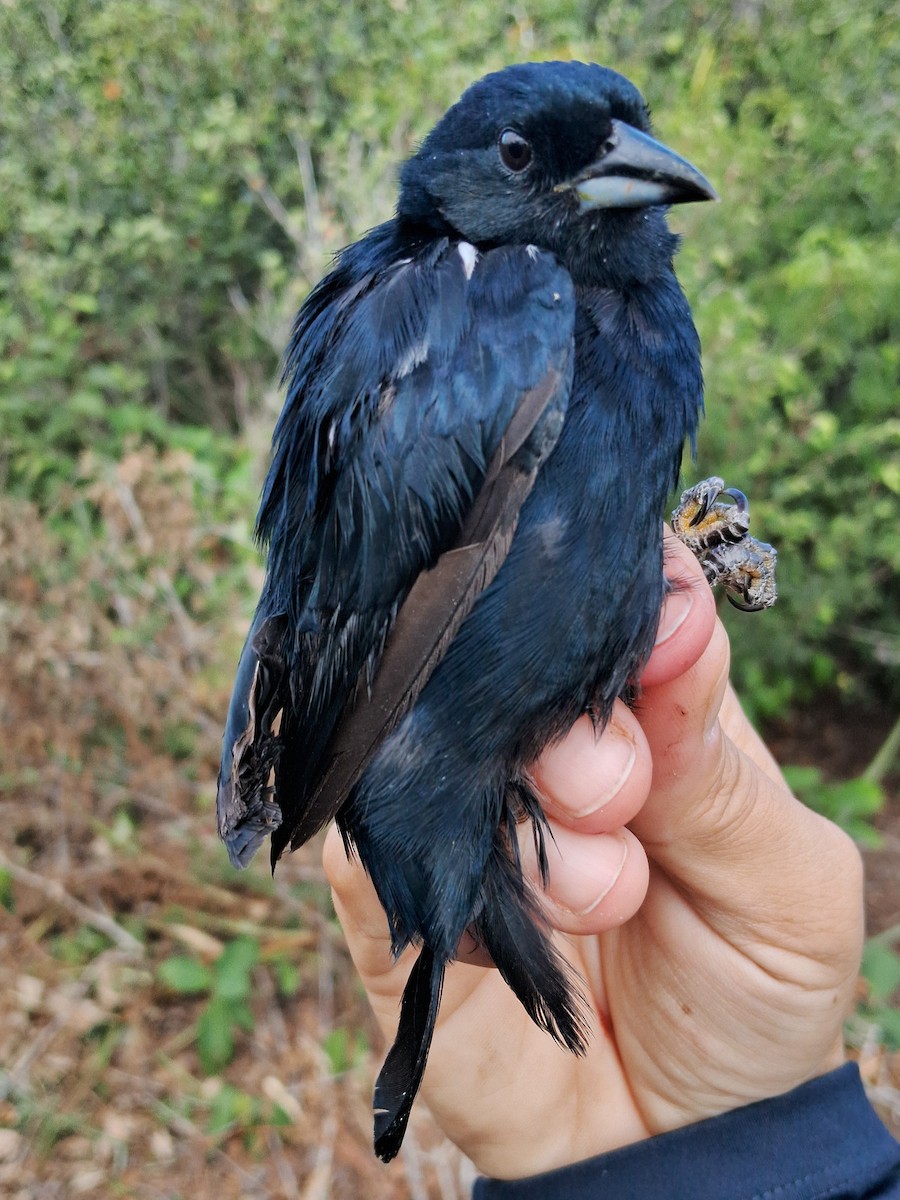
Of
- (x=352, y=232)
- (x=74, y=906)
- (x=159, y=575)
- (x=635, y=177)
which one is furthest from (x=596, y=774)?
(x=352, y=232)

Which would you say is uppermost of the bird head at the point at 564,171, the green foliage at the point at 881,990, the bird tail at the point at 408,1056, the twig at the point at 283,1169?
the bird head at the point at 564,171

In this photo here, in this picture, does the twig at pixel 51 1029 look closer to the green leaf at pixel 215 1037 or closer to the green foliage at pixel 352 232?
the green leaf at pixel 215 1037

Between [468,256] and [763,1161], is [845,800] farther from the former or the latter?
[468,256]

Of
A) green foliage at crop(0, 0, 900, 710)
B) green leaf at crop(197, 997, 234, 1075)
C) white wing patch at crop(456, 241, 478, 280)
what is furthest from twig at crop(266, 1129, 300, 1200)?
white wing patch at crop(456, 241, 478, 280)

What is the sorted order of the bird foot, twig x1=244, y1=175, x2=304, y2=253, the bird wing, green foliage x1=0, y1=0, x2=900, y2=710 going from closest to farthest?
the bird wing < the bird foot < green foliage x1=0, y1=0, x2=900, y2=710 < twig x1=244, y1=175, x2=304, y2=253

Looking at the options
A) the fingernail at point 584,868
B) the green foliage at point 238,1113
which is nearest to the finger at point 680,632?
the fingernail at point 584,868

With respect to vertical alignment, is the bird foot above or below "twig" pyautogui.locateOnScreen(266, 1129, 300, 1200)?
above

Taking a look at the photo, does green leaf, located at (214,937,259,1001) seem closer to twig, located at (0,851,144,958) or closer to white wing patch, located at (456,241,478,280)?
twig, located at (0,851,144,958)

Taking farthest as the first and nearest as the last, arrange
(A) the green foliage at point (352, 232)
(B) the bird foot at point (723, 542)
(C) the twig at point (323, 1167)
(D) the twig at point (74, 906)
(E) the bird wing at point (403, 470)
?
(A) the green foliage at point (352, 232)
(D) the twig at point (74, 906)
(C) the twig at point (323, 1167)
(B) the bird foot at point (723, 542)
(E) the bird wing at point (403, 470)

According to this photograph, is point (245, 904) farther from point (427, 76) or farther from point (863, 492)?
point (427, 76)
